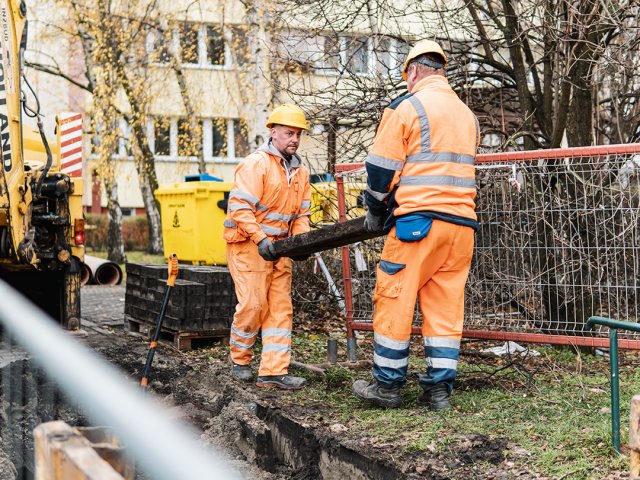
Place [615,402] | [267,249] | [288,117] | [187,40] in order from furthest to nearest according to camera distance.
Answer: [187,40] → [288,117] → [267,249] → [615,402]

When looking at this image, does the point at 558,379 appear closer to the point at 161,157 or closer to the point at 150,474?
the point at 150,474

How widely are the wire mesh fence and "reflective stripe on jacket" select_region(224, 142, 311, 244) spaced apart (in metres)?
1.34

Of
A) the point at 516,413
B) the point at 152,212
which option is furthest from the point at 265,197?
the point at 152,212

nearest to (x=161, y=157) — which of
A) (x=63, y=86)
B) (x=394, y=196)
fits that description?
(x=63, y=86)

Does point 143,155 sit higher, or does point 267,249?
point 143,155

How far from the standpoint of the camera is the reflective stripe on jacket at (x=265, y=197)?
6.33 metres

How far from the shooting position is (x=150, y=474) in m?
5.25

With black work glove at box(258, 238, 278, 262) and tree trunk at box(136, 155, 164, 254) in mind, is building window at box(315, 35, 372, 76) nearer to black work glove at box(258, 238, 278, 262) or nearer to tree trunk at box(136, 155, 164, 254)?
black work glove at box(258, 238, 278, 262)

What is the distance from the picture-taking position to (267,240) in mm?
6227

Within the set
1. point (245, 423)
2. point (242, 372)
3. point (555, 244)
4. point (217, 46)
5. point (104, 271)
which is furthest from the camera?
point (217, 46)

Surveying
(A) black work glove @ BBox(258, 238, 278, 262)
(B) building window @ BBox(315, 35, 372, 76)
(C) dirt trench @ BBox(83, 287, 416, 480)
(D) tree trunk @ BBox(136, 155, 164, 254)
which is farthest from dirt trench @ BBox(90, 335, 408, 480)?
(D) tree trunk @ BBox(136, 155, 164, 254)

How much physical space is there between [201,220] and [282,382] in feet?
24.9

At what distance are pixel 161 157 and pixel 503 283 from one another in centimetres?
2390

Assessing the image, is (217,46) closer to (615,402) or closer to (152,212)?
(152,212)
